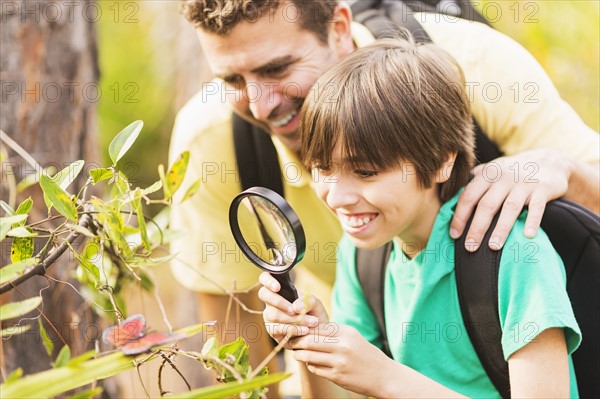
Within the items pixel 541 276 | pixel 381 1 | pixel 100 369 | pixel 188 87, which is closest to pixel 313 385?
pixel 541 276

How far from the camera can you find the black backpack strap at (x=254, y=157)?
2816 millimetres

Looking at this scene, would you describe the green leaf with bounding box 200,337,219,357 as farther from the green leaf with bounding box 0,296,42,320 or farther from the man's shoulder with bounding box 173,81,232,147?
the man's shoulder with bounding box 173,81,232,147

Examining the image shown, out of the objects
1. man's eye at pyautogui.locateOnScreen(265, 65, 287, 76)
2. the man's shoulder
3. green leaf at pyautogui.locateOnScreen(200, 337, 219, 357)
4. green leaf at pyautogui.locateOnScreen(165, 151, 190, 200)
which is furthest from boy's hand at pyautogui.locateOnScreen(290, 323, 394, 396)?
the man's shoulder

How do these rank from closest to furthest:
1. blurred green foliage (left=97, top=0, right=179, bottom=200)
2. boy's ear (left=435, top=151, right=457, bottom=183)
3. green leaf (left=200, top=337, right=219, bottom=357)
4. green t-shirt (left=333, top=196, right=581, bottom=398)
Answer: green leaf (left=200, top=337, right=219, bottom=357)
green t-shirt (left=333, top=196, right=581, bottom=398)
boy's ear (left=435, top=151, right=457, bottom=183)
blurred green foliage (left=97, top=0, right=179, bottom=200)

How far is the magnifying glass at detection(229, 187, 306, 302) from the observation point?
151cm

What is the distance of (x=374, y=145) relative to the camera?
185cm

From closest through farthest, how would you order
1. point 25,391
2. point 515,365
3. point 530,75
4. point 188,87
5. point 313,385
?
point 25,391 → point 515,365 → point 313,385 → point 530,75 → point 188,87

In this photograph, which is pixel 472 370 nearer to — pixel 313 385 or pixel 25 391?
pixel 313 385

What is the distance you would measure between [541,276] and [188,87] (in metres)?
4.45

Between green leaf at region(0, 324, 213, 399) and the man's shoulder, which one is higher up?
the man's shoulder

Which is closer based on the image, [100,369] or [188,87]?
[100,369]

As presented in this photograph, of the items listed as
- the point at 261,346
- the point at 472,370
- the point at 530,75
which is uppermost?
the point at 530,75

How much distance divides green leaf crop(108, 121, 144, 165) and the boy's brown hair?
465mm

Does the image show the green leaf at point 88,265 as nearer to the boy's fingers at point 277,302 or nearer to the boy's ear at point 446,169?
the boy's fingers at point 277,302
